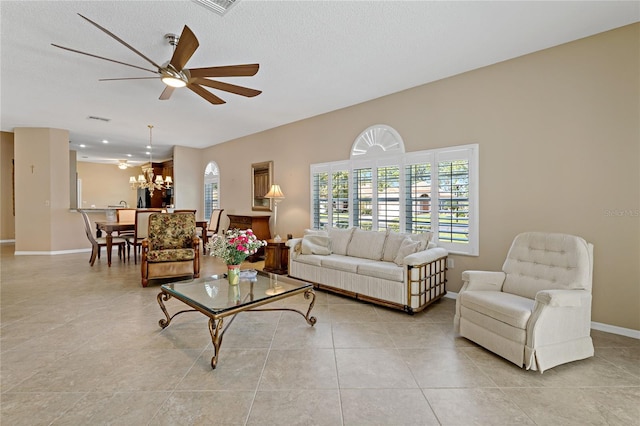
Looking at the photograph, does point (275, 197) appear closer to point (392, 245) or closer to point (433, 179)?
point (392, 245)

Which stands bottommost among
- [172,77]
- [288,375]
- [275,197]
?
[288,375]

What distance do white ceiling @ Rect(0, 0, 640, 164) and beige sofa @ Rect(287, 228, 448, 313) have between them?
220cm

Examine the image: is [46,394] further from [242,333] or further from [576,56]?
[576,56]

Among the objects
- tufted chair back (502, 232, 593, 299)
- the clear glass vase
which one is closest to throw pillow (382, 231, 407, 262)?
tufted chair back (502, 232, 593, 299)

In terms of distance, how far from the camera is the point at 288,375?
2.16m

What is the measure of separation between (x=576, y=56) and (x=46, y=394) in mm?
5433

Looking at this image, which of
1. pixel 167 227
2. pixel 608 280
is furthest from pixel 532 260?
pixel 167 227

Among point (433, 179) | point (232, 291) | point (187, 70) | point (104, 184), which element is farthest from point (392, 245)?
point (104, 184)

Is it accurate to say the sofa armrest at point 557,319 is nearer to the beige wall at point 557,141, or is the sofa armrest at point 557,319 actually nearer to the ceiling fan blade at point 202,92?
the beige wall at point 557,141

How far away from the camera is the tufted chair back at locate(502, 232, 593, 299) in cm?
251

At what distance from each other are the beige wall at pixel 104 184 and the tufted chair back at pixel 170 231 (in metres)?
9.64

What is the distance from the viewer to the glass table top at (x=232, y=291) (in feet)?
8.02

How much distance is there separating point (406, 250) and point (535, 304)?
1556 mm

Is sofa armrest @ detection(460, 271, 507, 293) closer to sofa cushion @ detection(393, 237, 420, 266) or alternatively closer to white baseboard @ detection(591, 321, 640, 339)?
sofa cushion @ detection(393, 237, 420, 266)
